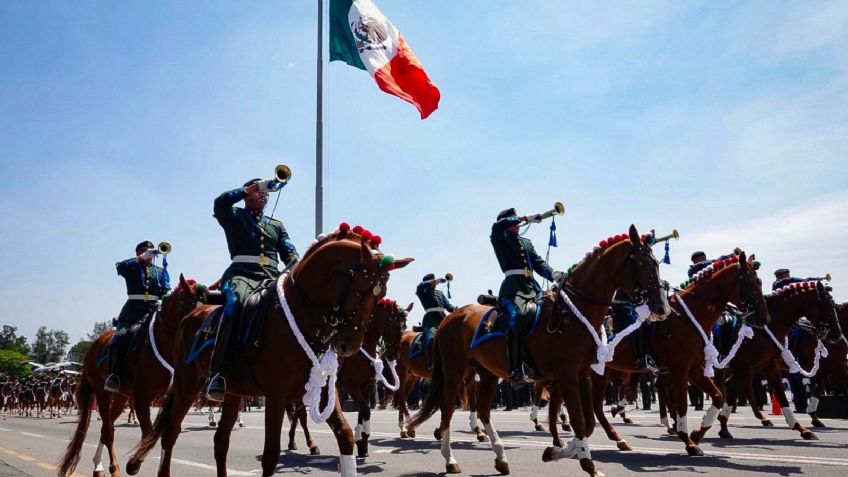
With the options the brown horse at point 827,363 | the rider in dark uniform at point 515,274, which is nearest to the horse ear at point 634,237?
the rider in dark uniform at point 515,274

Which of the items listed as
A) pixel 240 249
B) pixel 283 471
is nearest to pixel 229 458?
pixel 283 471

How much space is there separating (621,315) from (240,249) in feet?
23.8

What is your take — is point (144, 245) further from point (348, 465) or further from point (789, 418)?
point (789, 418)

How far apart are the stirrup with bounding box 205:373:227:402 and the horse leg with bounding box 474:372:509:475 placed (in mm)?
4400

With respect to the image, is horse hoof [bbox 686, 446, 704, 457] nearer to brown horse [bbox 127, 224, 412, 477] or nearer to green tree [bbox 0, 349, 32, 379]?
brown horse [bbox 127, 224, 412, 477]

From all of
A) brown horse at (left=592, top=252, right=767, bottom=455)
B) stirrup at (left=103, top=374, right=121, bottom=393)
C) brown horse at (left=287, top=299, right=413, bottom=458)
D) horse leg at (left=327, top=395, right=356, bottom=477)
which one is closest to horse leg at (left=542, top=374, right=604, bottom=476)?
horse leg at (left=327, top=395, right=356, bottom=477)

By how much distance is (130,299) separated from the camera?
10.8 metres

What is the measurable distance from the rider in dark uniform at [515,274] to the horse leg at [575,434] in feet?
2.98

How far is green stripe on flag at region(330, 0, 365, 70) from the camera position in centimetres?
1531

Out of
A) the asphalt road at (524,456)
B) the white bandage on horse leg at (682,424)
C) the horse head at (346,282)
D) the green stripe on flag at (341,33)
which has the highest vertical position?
the green stripe on flag at (341,33)

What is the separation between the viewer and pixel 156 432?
7.16 metres

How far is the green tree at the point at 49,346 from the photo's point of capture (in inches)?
5851

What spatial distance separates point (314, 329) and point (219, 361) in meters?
1.04

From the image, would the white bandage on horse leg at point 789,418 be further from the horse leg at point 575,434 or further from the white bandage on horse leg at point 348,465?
the white bandage on horse leg at point 348,465
